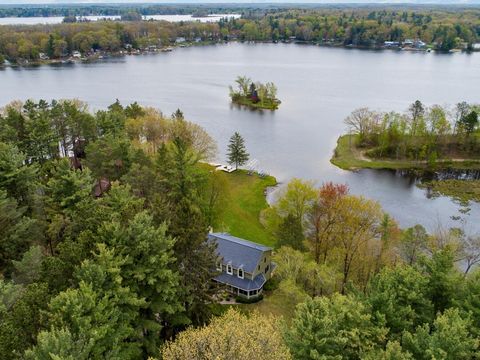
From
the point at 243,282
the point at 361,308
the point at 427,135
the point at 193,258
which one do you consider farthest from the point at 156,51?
the point at 361,308

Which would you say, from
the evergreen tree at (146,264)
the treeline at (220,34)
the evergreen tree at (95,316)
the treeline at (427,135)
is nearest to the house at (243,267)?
the evergreen tree at (146,264)

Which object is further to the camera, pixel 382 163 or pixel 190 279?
pixel 382 163

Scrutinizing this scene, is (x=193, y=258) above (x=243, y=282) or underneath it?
above

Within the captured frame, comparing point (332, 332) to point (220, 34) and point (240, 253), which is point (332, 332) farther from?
point (220, 34)

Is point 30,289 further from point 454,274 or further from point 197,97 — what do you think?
point 197,97

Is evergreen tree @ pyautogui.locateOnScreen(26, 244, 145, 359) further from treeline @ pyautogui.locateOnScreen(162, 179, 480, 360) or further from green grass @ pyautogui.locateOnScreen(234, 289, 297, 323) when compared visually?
green grass @ pyautogui.locateOnScreen(234, 289, 297, 323)

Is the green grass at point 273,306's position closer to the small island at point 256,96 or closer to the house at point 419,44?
the small island at point 256,96

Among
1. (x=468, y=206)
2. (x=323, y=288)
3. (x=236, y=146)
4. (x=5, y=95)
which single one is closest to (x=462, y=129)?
(x=468, y=206)
